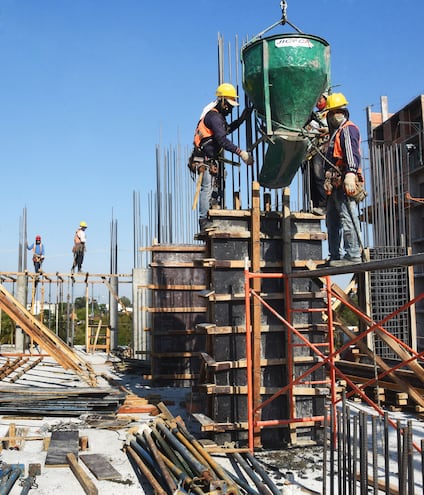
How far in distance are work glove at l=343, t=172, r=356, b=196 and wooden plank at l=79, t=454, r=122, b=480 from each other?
14.6 feet

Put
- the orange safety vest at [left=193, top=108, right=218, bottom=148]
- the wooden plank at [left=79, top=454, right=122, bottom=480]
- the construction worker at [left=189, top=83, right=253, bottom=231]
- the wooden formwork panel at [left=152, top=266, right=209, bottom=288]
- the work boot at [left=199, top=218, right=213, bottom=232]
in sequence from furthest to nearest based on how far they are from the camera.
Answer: the wooden formwork panel at [left=152, top=266, right=209, bottom=288]
the orange safety vest at [left=193, top=108, right=218, bottom=148]
the construction worker at [left=189, top=83, right=253, bottom=231]
the work boot at [left=199, top=218, right=213, bottom=232]
the wooden plank at [left=79, top=454, right=122, bottom=480]

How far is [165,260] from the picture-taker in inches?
476

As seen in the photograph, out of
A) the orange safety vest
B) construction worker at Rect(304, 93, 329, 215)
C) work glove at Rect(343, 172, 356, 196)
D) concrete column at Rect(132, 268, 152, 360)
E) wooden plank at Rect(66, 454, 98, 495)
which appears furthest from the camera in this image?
concrete column at Rect(132, 268, 152, 360)

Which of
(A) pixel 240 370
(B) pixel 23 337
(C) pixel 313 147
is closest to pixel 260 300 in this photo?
(A) pixel 240 370

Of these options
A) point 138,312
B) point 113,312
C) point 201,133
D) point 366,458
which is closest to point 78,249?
→ point 113,312

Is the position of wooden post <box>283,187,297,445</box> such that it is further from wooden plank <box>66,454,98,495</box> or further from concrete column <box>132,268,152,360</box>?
concrete column <box>132,268,152,360</box>

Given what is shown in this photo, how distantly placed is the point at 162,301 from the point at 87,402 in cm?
343

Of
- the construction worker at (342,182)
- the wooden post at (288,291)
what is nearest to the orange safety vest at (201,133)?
the wooden post at (288,291)

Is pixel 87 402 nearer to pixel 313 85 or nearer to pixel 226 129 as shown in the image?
pixel 226 129

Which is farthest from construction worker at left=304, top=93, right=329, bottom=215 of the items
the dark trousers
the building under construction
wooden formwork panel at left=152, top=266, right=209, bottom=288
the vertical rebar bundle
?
the dark trousers

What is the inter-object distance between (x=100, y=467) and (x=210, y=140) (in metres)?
4.86

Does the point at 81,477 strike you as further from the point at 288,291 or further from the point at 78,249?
the point at 78,249

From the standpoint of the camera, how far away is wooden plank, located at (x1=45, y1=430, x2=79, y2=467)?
648 centimetres

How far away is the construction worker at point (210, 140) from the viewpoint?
7.78 m
